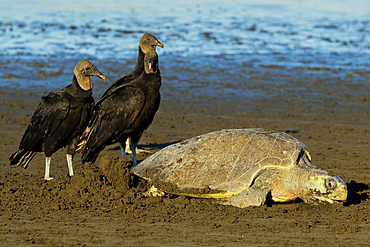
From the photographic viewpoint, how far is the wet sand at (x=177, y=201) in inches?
196

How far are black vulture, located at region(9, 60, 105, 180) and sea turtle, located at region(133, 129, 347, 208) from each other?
1162 mm

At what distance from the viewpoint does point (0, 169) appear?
24.3 feet

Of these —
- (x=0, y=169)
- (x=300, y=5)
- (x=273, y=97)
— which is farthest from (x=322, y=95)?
(x=300, y=5)

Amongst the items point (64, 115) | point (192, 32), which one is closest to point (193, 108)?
point (64, 115)

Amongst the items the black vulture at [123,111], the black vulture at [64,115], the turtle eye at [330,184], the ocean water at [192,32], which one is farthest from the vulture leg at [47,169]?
the ocean water at [192,32]

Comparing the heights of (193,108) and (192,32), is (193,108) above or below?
below

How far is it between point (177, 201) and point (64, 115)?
1.81 meters

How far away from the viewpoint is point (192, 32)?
2136cm

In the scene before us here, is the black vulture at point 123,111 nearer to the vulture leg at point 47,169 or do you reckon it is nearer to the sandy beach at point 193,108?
the vulture leg at point 47,169

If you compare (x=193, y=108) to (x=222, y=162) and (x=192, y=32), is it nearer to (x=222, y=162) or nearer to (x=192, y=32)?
(x=222, y=162)

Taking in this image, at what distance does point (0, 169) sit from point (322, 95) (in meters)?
7.83

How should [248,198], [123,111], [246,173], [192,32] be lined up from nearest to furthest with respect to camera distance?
[248,198], [246,173], [123,111], [192,32]

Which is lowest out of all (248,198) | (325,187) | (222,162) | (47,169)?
(47,169)

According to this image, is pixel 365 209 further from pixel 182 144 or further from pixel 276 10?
pixel 276 10
